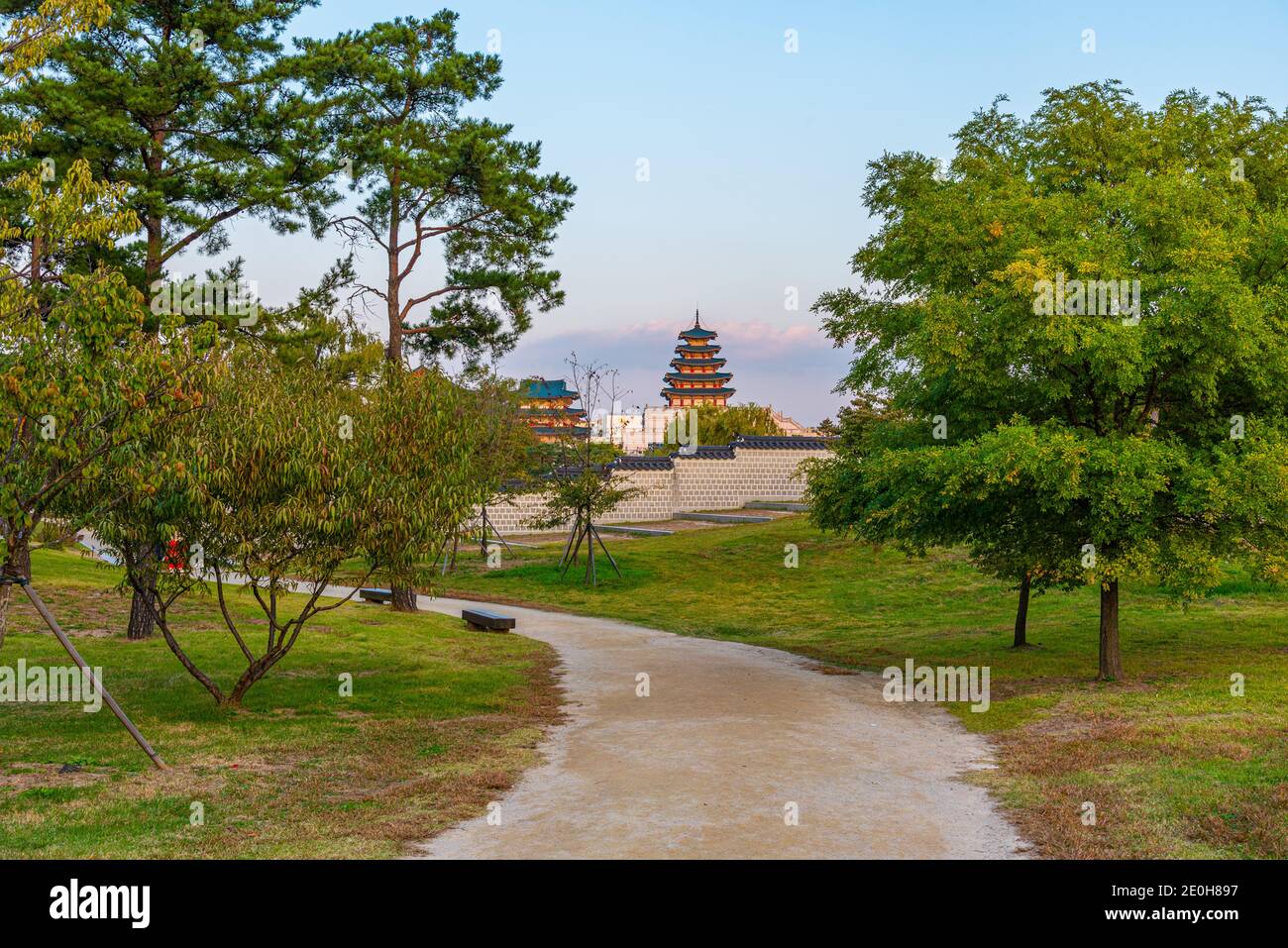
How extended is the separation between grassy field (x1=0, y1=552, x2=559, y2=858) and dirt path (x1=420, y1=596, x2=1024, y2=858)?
0.76 metres

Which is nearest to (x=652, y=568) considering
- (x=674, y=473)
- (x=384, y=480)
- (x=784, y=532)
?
(x=784, y=532)

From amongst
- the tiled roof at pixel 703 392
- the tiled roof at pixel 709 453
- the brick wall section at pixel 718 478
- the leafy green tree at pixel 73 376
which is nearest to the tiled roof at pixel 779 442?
the brick wall section at pixel 718 478

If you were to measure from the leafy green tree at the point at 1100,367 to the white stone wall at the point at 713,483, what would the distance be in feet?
126

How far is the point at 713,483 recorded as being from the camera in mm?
61500

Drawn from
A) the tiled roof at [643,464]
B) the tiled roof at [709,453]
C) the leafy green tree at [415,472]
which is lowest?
the leafy green tree at [415,472]

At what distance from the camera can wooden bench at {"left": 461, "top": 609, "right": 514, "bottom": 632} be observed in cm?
2583

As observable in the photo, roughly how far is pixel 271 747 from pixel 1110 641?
14.3 m

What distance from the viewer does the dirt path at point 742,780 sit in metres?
9.04

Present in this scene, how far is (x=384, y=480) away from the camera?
1395 centimetres

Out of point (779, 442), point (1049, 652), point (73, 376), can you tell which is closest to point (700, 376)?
point (779, 442)

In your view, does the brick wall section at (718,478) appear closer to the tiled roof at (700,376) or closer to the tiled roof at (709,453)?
the tiled roof at (709,453)

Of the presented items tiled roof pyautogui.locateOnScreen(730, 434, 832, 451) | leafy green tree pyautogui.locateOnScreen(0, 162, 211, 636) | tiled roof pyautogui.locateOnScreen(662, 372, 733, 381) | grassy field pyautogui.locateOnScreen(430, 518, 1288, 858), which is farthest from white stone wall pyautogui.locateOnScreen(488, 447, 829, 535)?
tiled roof pyautogui.locateOnScreen(662, 372, 733, 381)
